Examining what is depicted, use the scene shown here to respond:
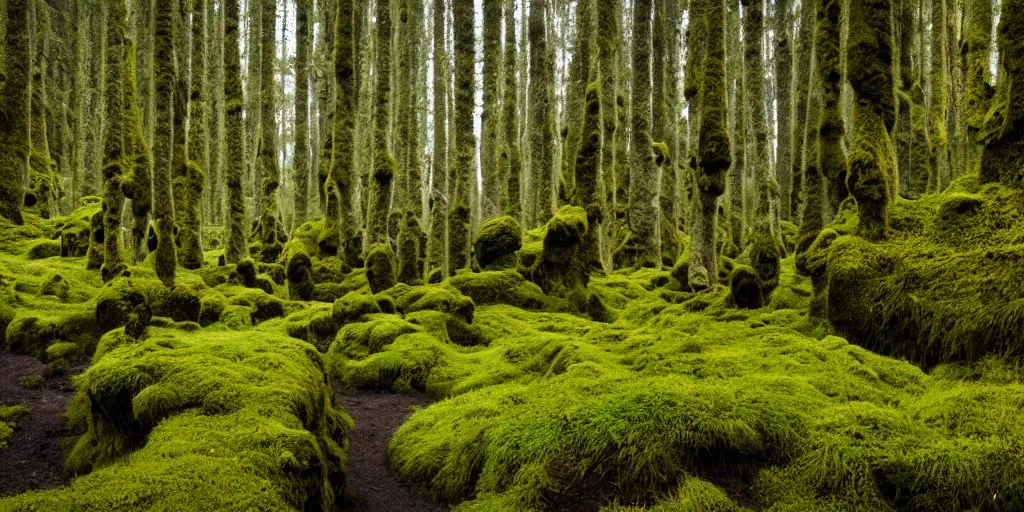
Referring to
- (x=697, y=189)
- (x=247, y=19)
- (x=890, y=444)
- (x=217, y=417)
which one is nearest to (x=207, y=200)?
(x=247, y=19)

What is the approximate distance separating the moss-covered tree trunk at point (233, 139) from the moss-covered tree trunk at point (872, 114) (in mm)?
15459

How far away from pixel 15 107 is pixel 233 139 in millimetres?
5233

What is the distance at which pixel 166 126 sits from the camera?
12.0 m

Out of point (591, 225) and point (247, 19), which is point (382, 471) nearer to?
point (591, 225)

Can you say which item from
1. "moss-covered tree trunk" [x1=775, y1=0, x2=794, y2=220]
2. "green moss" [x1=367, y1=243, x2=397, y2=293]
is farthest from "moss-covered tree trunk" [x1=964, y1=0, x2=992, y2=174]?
"green moss" [x1=367, y1=243, x2=397, y2=293]

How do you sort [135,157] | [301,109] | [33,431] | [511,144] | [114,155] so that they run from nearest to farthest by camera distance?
[33,431] < [135,157] < [114,155] < [511,144] < [301,109]

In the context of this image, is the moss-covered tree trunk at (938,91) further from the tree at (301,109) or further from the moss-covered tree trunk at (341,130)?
the tree at (301,109)

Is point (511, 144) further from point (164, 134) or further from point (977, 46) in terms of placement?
point (977, 46)

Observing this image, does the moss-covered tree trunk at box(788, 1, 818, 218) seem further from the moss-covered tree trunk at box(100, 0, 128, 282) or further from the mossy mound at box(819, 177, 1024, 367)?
the moss-covered tree trunk at box(100, 0, 128, 282)

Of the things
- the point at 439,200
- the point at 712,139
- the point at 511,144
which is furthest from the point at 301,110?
the point at 712,139

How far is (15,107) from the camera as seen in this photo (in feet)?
51.1

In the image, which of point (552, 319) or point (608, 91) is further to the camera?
point (608, 91)

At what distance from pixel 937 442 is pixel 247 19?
47.3m

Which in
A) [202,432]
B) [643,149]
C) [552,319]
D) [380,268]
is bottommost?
[202,432]
